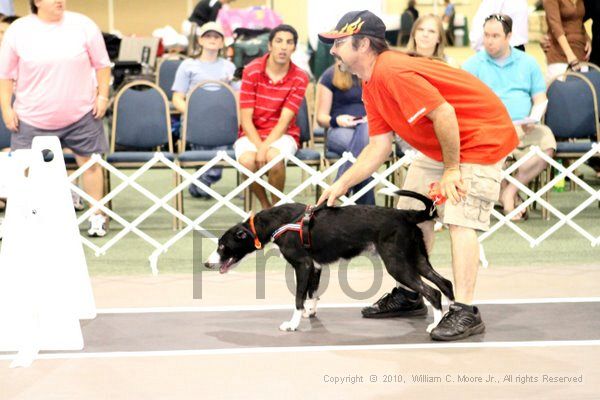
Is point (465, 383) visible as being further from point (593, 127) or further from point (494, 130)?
point (593, 127)

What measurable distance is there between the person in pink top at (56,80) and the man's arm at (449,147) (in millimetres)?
2914

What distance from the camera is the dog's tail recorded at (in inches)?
168

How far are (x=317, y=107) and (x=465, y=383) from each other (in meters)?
3.50

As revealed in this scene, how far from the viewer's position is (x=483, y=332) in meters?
4.32

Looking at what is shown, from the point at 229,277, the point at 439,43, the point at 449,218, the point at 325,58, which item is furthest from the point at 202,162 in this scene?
the point at 325,58

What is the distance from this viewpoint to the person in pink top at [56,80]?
6.13m

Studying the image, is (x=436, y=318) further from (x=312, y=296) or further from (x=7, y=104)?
(x=7, y=104)

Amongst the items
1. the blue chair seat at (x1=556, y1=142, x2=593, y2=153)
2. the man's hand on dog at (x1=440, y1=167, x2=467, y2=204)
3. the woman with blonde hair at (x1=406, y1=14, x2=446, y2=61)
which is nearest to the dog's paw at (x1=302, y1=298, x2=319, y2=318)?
the man's hand on dog at (x1=440, y1=167, x2=467, y2=204)

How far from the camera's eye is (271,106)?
22.0 feet

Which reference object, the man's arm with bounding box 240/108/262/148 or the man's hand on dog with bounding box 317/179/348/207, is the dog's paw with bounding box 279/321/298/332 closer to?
the man's hand on dog with bounding box 317/179/348/207

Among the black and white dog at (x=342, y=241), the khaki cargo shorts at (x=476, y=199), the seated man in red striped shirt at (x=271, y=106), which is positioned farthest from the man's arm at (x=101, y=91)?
the khaki cargo shorts at (x=476, y=199)

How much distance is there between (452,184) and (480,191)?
150mm

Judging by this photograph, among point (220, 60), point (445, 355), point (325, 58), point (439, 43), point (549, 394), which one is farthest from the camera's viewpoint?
point (325, 58)

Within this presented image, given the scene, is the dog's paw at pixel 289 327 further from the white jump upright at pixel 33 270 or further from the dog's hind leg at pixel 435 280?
the white jump upright at pixel 33 270
